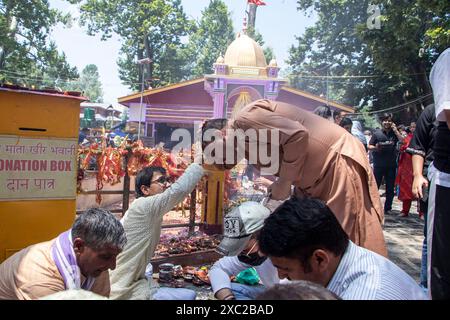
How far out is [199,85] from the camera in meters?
20.7

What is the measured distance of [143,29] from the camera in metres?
32.4

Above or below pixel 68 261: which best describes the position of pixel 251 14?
above

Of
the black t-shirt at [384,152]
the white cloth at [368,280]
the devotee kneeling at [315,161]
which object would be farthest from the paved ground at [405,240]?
the white cloth at [368,280]

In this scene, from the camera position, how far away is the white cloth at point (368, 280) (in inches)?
52.8

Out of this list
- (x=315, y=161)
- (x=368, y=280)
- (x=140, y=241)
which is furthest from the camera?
(x=140, y=241)

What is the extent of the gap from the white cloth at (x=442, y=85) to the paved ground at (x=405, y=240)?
8.85 feet

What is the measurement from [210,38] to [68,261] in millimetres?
41017

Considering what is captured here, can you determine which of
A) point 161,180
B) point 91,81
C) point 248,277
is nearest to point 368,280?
point 248,277

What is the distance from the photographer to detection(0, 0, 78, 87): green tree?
79.3ft

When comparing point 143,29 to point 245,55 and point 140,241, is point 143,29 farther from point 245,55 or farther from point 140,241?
point 140,241

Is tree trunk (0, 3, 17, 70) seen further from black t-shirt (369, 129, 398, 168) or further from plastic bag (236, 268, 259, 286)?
plastic bag (236, 268, 259, 286)

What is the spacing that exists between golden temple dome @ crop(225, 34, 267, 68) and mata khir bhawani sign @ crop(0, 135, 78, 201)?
1859 centimetres
